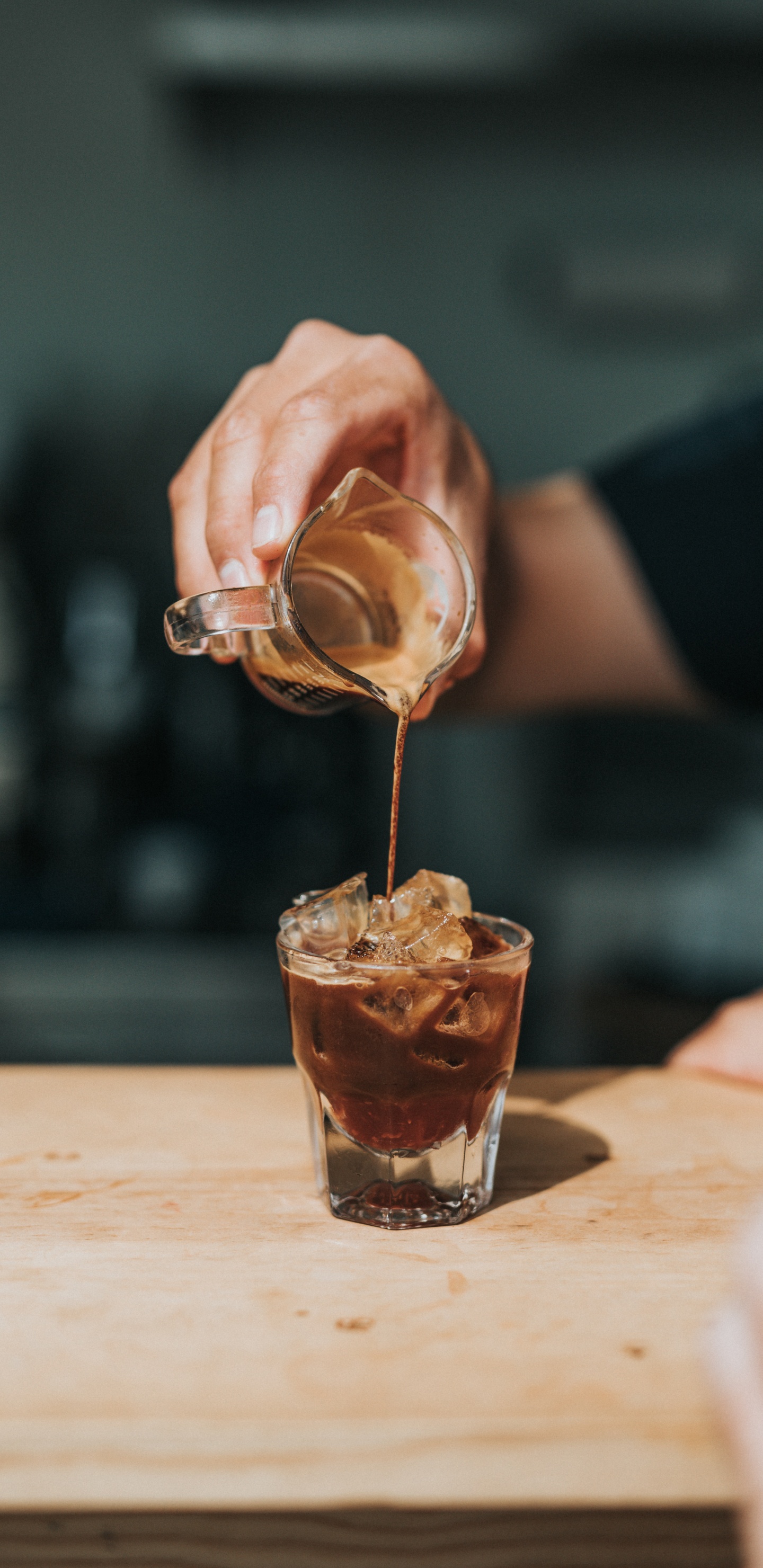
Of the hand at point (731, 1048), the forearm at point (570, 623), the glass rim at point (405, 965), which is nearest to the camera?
the glass rim at point (405, 965)

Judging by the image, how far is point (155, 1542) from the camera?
532 mm

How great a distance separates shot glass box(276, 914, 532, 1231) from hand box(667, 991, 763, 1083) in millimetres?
311

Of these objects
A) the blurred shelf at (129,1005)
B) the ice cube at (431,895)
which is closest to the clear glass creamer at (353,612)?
the ice cube at (431,895)

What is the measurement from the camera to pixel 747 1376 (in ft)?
1.62

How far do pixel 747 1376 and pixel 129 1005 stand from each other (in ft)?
8.30

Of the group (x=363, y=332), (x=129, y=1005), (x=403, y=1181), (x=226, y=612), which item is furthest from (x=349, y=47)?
(x=403, y=1181)

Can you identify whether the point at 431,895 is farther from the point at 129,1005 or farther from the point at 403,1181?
the point at 129,1005

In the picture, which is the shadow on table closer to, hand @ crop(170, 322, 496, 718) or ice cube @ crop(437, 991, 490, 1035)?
ice cube @ crop(437, 991, 490, 1035)

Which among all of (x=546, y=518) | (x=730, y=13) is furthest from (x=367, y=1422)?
(x=730, y=13)

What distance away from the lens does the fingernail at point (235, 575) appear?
Answer: 0.89 metres

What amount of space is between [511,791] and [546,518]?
7.47ft

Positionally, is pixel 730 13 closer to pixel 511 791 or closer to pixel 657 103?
pixel 657 103

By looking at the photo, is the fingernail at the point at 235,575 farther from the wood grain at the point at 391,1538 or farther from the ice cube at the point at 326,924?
the wood grain at the point at 391,1538

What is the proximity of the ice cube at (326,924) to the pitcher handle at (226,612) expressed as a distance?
0.20 metres
